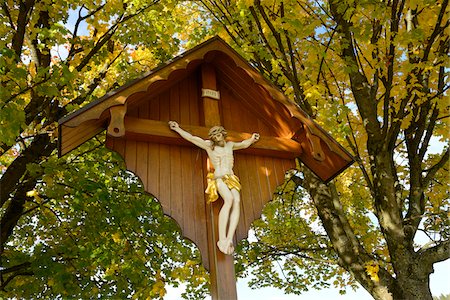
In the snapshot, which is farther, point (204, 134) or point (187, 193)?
point (204, 134)

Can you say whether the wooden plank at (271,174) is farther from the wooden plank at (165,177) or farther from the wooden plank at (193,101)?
the wooden plank at (165,177)

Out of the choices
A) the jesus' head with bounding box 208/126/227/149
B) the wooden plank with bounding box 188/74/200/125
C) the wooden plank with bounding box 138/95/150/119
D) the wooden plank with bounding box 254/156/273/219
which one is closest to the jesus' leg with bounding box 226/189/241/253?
the wooden plank with bounding box 254/156/273/219

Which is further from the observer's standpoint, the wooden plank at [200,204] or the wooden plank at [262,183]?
the wooden plank at [262,183]

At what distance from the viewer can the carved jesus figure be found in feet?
11.5

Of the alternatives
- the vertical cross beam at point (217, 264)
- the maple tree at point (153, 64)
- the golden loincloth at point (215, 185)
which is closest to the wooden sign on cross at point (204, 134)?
the vertical cross beam at point (217, 264)

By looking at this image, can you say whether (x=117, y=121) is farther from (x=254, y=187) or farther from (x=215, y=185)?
(x=254, y=187)

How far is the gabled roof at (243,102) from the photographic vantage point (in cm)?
361

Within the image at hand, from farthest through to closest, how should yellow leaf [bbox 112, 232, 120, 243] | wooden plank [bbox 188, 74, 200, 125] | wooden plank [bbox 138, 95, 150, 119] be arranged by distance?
yellow leaf [bbox 112, 232, 120, 243], wooden plank [bbox 188, 74, 200, 125], wooden plank [bbox 138, 95, 150, 119]

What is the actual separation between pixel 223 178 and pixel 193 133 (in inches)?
22.4

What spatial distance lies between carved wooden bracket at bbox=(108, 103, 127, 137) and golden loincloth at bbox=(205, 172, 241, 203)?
0.82 m

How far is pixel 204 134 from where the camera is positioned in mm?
3986

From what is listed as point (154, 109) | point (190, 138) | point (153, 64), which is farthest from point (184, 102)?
point (153, 64)

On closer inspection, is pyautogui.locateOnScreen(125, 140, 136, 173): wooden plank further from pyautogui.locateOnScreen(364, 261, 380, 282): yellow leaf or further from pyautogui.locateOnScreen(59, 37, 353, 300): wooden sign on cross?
pyautogui.locateOnScreen(364, 261, 380, 282): yellow leaf

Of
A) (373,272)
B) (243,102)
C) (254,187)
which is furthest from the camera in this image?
(373,272)
